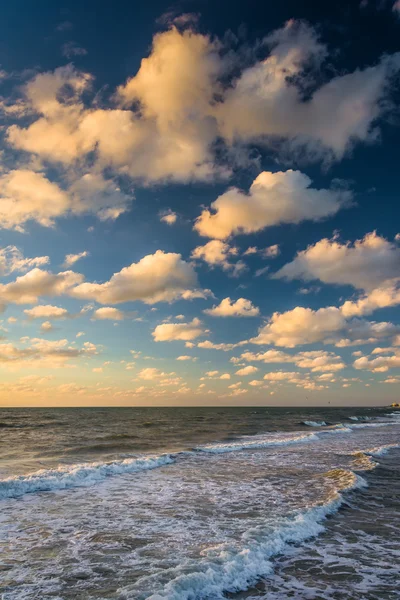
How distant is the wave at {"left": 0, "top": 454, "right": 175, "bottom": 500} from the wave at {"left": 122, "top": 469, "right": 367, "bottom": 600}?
394 inches

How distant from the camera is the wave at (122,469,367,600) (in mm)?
6871

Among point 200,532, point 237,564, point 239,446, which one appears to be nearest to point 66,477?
point 200,532

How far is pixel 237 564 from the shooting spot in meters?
7.86

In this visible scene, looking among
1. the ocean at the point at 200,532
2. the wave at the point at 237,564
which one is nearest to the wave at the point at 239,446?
the ocean at the point at 200,532

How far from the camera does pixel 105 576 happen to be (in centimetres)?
757

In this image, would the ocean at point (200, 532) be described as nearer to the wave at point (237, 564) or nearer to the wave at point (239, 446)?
the wave at point (237, 564)

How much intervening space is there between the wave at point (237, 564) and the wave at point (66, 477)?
10012mm

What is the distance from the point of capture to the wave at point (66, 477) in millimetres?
15266

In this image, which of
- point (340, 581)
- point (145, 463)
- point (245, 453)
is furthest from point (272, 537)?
point (245, 453)

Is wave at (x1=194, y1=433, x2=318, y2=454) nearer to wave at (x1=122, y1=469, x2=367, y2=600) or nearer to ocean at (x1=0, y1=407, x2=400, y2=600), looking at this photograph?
ocean at (x1=0, y1=407, x2=400, y2=600)

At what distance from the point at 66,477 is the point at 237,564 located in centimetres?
1197

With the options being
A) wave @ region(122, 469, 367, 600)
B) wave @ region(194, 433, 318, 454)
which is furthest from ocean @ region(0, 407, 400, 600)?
wave @ region(194, 433, 318, 454)

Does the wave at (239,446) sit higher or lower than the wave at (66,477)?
lower

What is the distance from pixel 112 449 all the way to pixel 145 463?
807 centimetres
